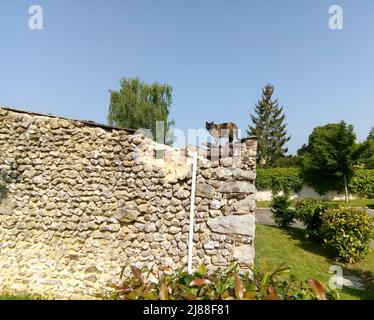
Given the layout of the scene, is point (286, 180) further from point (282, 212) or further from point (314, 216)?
point (314, 216)

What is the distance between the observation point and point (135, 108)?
28750 millimetres

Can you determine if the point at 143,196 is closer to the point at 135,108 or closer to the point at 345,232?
the point at 345,232

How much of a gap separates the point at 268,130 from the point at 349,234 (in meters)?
41.1

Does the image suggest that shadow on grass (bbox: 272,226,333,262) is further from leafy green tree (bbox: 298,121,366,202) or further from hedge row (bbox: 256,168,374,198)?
leafy green tree (bbox: 298,121,366,202)

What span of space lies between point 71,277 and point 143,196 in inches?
73.8

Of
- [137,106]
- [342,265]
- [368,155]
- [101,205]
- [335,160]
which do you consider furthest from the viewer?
[137,106]

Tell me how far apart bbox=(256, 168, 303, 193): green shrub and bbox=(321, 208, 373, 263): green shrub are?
56.9 feet

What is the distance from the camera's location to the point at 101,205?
480 cm

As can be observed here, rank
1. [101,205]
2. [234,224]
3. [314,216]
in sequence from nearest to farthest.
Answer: [234,224], [101,205], [314,216]

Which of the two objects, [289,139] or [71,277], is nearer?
[71,277]

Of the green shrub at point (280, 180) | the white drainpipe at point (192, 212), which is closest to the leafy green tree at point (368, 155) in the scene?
the green shrub at point (280, 180)

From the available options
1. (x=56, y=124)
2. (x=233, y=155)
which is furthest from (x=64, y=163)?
(x=233, y=155)

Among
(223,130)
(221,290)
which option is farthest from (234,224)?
(221,290)

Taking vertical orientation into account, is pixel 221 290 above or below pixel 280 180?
below
